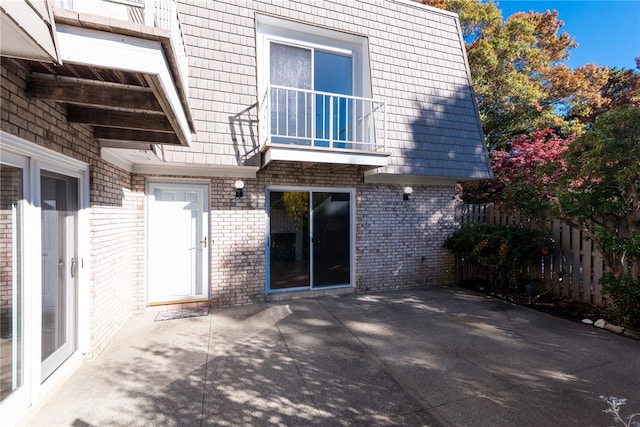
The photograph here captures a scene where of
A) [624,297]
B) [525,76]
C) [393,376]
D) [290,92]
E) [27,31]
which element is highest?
[525,76]

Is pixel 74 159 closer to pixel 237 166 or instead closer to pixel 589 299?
pixel 237 166

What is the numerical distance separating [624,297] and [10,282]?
23.4ft

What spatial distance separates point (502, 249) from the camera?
19.5 ft

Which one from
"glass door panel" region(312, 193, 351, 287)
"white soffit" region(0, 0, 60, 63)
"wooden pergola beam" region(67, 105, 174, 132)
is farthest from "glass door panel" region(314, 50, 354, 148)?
"white soffit" region(0, 0, 60, 63)

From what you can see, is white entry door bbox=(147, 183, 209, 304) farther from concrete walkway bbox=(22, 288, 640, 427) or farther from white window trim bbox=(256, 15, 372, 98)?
white window trim bbox=(256, 15, 372, 98)

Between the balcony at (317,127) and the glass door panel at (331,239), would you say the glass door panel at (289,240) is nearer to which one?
the glass door panel at (331,239)

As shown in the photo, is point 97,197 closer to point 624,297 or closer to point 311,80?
point 311,80

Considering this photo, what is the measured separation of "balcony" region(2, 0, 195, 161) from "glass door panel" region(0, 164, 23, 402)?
772mm

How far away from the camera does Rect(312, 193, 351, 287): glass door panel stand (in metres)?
6.18

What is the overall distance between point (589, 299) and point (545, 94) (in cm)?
927

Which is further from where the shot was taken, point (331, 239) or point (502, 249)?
point (331, 239)

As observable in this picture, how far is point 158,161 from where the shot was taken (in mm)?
4676

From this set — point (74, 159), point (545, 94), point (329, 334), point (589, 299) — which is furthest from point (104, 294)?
point (545, 94)

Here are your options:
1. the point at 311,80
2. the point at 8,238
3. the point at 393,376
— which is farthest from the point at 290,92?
the point at 393,376
